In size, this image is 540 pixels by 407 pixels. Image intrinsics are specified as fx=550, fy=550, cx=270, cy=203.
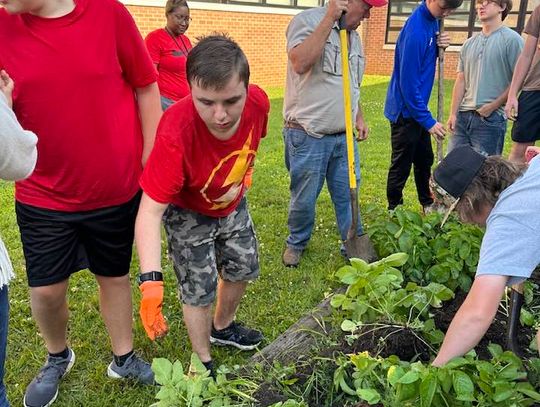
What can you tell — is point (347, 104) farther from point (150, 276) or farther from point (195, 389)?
point (195, 389)

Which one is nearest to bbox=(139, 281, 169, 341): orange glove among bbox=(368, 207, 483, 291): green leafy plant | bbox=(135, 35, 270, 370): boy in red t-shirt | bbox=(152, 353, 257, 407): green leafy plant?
bbox=(135, 35, 270, 370): boy in red t-shirt

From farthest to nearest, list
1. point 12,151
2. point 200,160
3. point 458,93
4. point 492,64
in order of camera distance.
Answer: point 458,93
point 492,64
point 200,160
point 12,151

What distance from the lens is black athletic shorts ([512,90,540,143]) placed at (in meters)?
4.32

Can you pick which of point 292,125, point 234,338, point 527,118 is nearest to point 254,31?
point 527,118

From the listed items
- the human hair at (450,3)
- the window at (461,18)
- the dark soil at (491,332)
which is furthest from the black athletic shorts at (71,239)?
the window at (461,18)

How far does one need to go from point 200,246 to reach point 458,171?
113 centimetres

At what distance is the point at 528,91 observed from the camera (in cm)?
434

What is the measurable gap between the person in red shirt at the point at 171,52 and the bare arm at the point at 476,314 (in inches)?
160

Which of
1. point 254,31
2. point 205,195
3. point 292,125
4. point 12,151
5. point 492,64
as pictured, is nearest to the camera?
point 12,151

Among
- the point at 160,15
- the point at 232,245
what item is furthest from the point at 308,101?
the point at 160,15

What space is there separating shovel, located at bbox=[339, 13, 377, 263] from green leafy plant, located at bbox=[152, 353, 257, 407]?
174cm

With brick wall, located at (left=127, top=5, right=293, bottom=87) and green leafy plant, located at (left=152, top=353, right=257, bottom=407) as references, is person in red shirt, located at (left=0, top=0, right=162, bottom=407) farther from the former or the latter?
brick wall, located at (left=127, top=5, right=293, bottom=87)

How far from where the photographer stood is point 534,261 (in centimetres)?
164

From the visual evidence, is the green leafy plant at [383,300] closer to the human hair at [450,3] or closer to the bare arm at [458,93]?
the human hair at [450,3]
